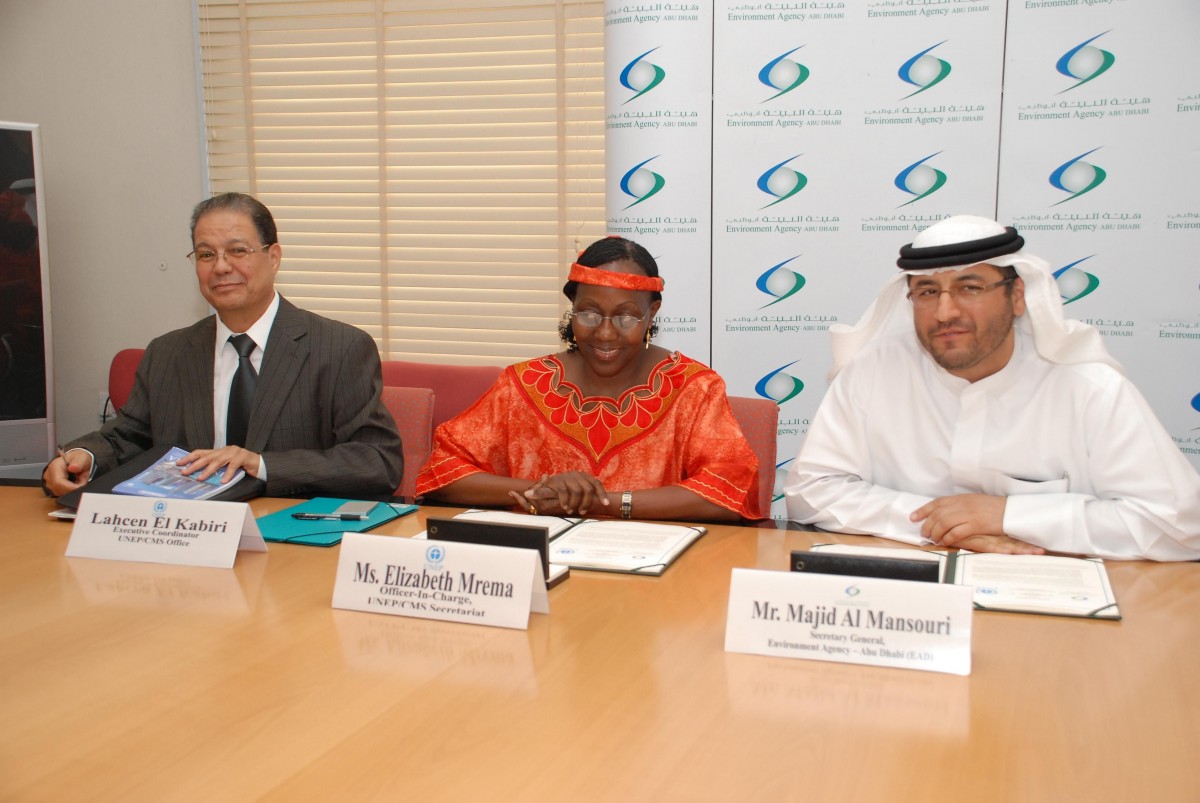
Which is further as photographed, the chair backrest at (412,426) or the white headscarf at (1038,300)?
the chair backrest at (412,426)

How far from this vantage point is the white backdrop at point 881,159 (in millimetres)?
3449

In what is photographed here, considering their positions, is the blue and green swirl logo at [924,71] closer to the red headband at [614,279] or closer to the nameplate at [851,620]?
the red headband at [614,279]

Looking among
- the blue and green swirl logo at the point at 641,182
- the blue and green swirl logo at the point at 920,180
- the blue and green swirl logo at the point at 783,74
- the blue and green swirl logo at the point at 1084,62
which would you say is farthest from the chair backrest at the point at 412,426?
the blue and green swirl logo at the point at 1084,62

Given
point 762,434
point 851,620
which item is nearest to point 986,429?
point 762,434

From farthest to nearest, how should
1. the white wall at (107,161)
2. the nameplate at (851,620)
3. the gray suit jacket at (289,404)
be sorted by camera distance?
the white wall at (107,161) → the gray suit jacket at (289,404) → the nameplate at (851,620)

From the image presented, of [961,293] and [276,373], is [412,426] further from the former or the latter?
[961,293]

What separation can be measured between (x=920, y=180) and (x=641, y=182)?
40.8 inches

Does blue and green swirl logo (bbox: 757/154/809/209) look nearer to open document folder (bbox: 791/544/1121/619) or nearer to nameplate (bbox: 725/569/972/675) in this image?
open document folder (bbox: 791/544/1121/619)

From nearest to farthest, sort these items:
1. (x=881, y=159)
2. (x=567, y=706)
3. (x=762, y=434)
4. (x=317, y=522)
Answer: (x=567, y=706), (x=317, y=522), (x=762, y=434), (x=881, y=159)

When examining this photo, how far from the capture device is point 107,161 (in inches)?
206

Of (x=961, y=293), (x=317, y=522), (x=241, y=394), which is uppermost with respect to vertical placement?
(x=961, y=293)

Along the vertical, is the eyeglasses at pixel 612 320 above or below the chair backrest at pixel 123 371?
above

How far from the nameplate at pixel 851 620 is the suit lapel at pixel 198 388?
193 centimetres

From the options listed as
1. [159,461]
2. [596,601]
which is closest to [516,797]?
[596,601]
